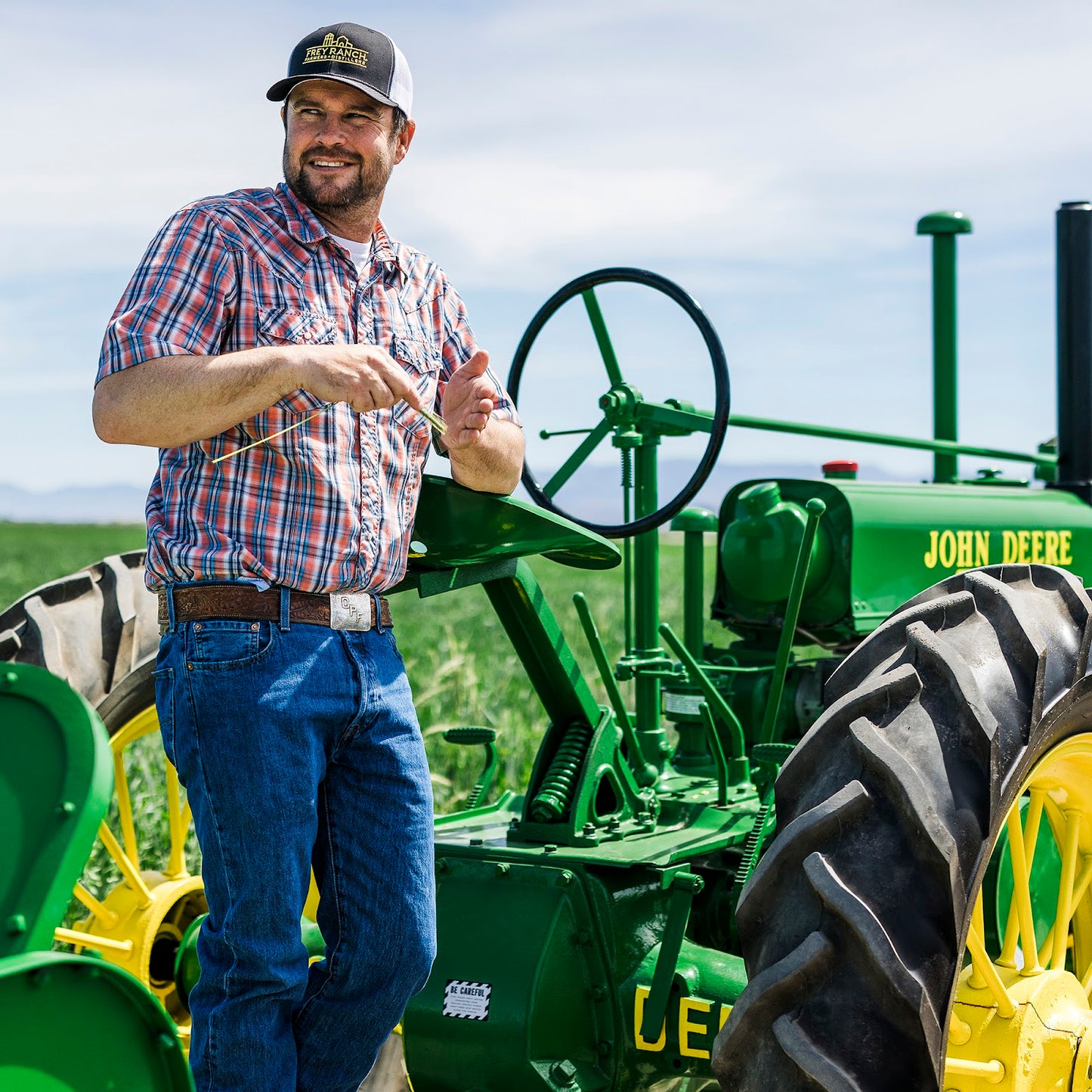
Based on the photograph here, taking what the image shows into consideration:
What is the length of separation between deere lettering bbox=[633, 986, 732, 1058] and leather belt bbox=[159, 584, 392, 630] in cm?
101

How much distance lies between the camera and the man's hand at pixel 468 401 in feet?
8.16

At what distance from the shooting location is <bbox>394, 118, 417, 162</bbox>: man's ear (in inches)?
101

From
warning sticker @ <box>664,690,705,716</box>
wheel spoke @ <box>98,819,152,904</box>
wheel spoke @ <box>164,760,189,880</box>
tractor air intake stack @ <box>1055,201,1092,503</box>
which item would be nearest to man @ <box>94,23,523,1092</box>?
wheel spoke @ <box>98,819,152,904</box>

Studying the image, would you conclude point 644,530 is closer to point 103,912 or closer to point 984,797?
point 984,797

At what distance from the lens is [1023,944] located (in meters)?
2.79

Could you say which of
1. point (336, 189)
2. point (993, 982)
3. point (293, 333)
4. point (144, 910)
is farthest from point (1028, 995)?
point (144, 910)

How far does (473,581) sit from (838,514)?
4.04ft

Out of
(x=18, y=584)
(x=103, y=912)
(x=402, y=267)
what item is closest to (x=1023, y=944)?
(x=402, y=267)

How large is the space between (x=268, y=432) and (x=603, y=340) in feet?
4.50

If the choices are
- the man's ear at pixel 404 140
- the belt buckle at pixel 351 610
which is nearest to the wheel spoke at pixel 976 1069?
the belt buckle at pixel 351 610

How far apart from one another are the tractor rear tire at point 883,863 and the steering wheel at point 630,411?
941 mm

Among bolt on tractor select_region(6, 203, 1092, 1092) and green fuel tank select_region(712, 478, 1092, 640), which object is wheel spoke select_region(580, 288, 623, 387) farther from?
green fuel tank select_region(712, 478, 1092, 640)

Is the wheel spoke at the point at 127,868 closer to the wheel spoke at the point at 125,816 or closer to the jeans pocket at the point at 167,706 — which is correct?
the wheel spoke at the point at 125,816

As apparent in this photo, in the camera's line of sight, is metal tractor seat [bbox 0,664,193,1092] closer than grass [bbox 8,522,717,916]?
Yes
